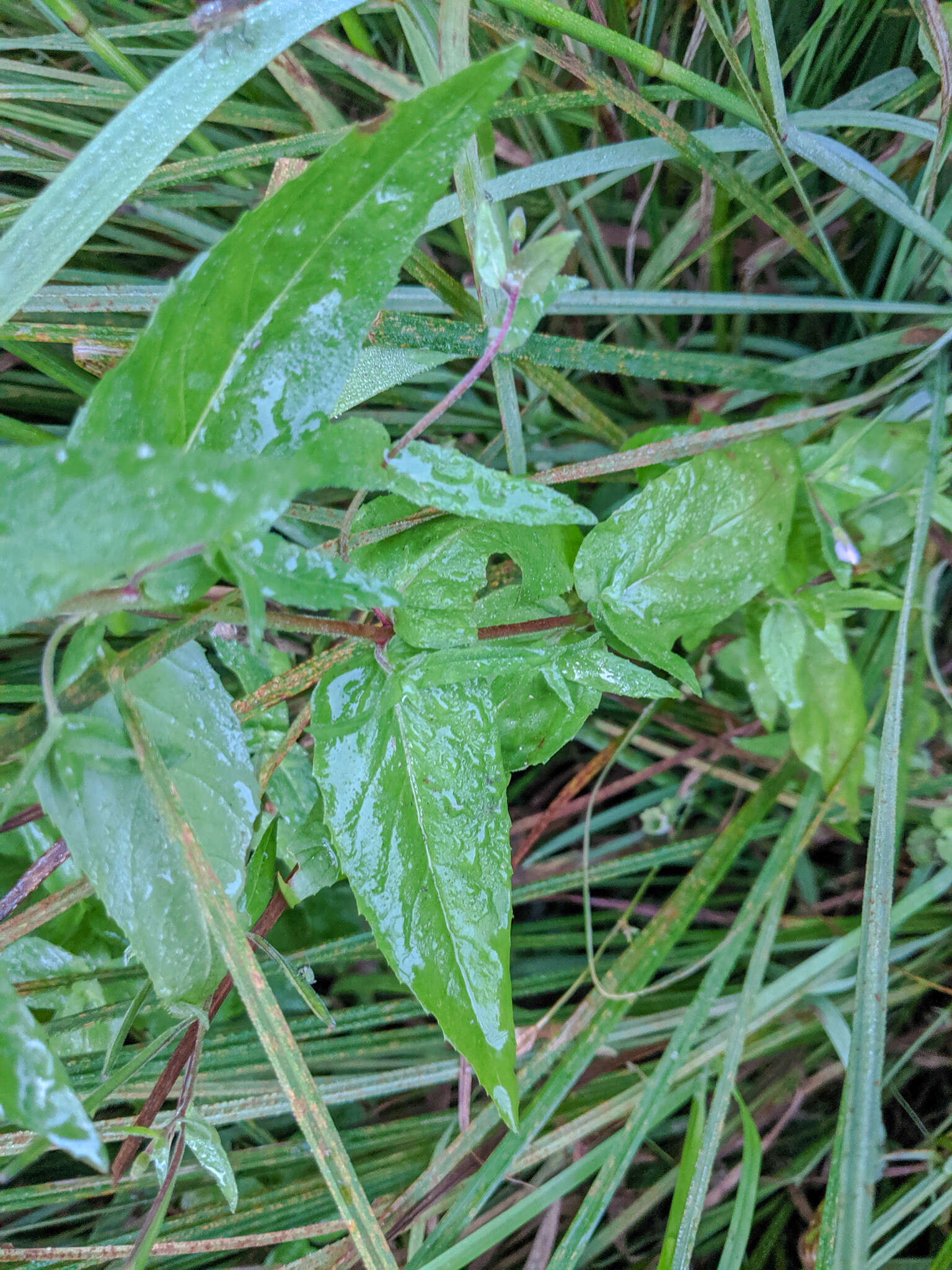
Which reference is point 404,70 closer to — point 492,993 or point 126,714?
point 126,714

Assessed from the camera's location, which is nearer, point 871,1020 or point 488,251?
point 488,251

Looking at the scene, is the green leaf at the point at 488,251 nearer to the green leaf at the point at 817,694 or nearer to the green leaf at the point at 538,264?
the green leaf at the point at 538,264

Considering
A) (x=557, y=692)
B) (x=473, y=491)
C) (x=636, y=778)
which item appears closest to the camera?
(x=473, y=491)

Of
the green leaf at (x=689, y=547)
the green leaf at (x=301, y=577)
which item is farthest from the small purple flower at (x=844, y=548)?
the green leaf at (x=301, y=577)

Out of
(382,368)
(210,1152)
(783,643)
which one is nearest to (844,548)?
(783,643)

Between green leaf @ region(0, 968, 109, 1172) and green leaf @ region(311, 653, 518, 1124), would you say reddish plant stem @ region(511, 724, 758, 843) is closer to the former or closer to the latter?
green leaf @ region(311, 653, 518, 1124)

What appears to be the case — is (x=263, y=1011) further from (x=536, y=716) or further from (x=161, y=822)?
(x=536, y=716)

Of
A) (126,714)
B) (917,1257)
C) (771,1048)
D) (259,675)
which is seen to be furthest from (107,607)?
(917,1257)
